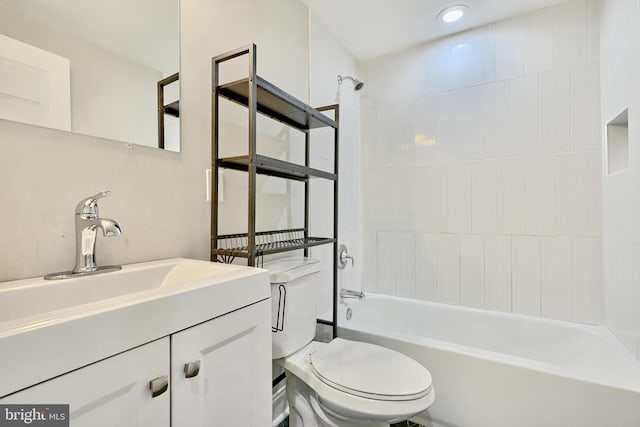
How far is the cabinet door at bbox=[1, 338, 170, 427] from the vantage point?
465 mm

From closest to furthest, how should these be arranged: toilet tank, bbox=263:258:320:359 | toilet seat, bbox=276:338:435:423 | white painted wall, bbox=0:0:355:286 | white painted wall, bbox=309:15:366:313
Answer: white painted wall, bbox=0:0:355:286 → toilet seat, bbox=276:338:435:423 → toilet tank, bbox=263:258:320:359 → white painted wall, bbox=309:15:366:313

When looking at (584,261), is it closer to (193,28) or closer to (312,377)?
(312,377)

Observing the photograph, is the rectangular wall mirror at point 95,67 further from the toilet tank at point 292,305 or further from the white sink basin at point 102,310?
the toilet tank at point 292,305

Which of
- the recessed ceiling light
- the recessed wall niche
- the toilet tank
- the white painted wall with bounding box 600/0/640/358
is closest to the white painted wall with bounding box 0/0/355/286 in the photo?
the toilet tank

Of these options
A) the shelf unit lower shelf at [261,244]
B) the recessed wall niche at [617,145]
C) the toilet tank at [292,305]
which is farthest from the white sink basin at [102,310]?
the recessed wall niche at [617,145]

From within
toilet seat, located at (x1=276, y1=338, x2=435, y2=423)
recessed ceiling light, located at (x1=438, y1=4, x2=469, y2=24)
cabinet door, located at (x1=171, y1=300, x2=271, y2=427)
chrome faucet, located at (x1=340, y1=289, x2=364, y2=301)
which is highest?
recessed ceiling light, located at (x1=438, y1=4, x2=469, y2=24)

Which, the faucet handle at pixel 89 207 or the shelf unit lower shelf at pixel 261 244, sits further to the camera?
the shelf unit lower shelf at pixel 261 244

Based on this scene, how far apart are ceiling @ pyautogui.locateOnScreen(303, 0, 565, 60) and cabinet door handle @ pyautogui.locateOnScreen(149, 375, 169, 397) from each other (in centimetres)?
208

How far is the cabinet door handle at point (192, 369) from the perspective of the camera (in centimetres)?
65

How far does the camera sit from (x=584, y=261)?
5.88 ft

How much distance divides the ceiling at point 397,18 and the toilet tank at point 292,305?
5.36 ft

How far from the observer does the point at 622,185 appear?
1.43 m

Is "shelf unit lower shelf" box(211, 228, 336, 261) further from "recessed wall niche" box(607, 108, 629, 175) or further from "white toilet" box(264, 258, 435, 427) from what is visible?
"recessed wall niche" box(607, 108, 629, 175)

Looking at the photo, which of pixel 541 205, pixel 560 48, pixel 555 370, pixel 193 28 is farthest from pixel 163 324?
pixel 560 48
